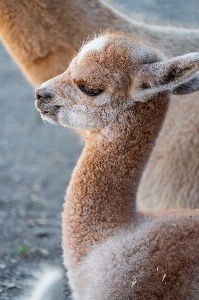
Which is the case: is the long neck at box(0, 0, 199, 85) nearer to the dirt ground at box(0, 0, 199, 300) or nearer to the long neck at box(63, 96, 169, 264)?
the dirt ground at box(0, 0, 199, 300)

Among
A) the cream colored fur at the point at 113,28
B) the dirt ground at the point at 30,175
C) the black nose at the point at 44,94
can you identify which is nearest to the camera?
the black nose at the point at 44,94

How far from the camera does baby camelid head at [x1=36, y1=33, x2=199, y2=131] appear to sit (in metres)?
2.84

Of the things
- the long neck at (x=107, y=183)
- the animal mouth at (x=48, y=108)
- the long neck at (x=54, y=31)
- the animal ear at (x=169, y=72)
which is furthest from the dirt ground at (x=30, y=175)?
the animal ear at (x=169, y=72)

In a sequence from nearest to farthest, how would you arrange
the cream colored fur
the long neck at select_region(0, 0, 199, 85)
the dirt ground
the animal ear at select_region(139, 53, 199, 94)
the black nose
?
the animal ear at select_region(139, 53, 199, 94)
the black nose
the cream colored fur
the long neck at select_region(0, 0, 199, 85)
the dirt ground

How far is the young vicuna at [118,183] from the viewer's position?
2.85 m

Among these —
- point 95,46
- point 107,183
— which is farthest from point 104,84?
point 107,183

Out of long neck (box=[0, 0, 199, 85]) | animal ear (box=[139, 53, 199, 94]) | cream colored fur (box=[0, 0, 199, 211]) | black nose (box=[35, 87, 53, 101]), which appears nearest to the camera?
animal ear (box=[139, 53, 199, 94])

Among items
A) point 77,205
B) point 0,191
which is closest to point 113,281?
point 77,205

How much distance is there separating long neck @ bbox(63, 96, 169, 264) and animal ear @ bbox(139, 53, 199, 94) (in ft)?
0.44

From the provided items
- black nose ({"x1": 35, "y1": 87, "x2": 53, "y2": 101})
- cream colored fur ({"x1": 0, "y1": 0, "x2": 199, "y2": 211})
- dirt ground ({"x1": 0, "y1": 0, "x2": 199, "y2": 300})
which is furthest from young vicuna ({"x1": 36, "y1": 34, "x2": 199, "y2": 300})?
dirt ground ({"x1": 0, "y1": 0, "x2": 199, "y2": 300})

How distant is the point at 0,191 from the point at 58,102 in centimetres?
350

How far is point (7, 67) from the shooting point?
376 inches

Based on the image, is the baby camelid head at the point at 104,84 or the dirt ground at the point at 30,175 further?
the dirt ground at the point at 30,175

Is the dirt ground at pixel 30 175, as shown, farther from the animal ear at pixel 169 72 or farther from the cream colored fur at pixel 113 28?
the animal ear at pixel 169 72
